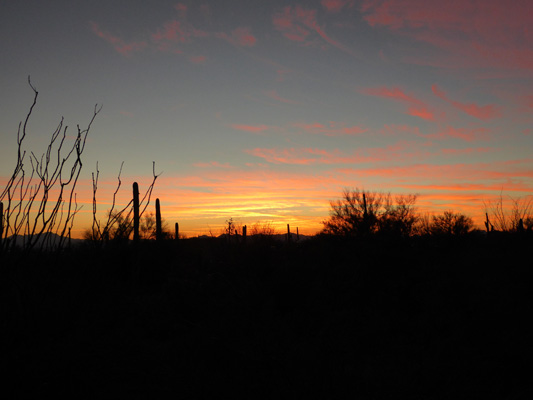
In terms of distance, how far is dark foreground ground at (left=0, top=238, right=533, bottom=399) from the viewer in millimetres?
2814

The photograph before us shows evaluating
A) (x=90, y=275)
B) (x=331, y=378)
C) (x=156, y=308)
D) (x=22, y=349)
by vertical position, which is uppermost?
(x=90, y=275)

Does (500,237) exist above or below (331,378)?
above

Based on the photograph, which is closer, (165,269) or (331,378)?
(331,378)

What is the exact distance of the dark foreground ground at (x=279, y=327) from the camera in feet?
9.23

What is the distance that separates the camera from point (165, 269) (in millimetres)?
11906

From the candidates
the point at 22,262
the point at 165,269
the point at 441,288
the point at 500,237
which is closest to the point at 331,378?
the point at 22,262

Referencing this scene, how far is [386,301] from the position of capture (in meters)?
8.66

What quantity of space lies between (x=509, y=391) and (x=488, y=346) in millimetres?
1261

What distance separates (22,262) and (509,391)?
5.44m

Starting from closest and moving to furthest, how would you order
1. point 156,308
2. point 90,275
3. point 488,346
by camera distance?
1. point 90,275
2. point 488,346
3. point 156,308

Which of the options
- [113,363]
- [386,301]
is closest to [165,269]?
[386,301]

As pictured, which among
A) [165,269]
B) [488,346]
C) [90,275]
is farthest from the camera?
[165,269]

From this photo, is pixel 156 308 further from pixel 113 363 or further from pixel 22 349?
pixel 22 349

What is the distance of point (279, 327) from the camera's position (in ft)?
22.6
